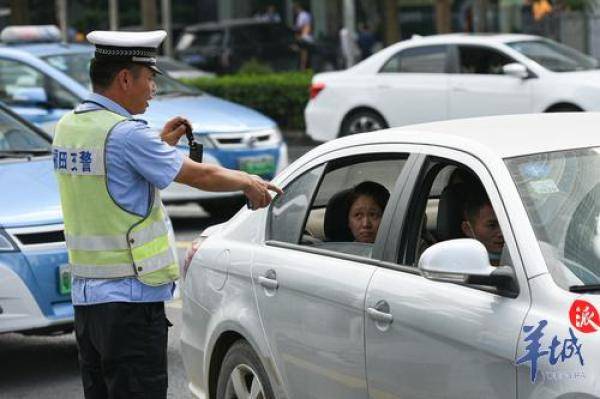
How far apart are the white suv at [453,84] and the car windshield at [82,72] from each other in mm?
3925

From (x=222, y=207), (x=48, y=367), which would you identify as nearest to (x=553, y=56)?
(x=222, y=207)

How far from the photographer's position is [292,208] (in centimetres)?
534

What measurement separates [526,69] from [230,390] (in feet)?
36.1

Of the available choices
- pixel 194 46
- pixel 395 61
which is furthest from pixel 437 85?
pixel 194 46

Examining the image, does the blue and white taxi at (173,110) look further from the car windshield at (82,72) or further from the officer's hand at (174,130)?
the officer's hand at (174,130)

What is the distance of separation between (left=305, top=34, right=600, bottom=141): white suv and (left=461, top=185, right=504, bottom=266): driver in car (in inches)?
415

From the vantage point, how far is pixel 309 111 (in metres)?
18.2

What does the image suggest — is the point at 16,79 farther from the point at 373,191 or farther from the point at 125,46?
the point at 125,46

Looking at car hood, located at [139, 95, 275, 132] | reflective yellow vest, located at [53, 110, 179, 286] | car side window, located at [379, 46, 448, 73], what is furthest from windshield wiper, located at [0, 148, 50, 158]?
car side window, located at [379, 46, 448, 73]

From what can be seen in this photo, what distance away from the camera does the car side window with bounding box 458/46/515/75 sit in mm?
16375

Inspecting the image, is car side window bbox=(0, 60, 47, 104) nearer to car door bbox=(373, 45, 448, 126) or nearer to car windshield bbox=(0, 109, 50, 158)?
car windshield bbox=(0, 109, 50, 158)

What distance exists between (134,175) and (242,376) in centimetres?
110

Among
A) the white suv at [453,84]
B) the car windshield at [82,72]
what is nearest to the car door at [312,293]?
the car windshield at [82,72]

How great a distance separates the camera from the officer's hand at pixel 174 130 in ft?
16.8
